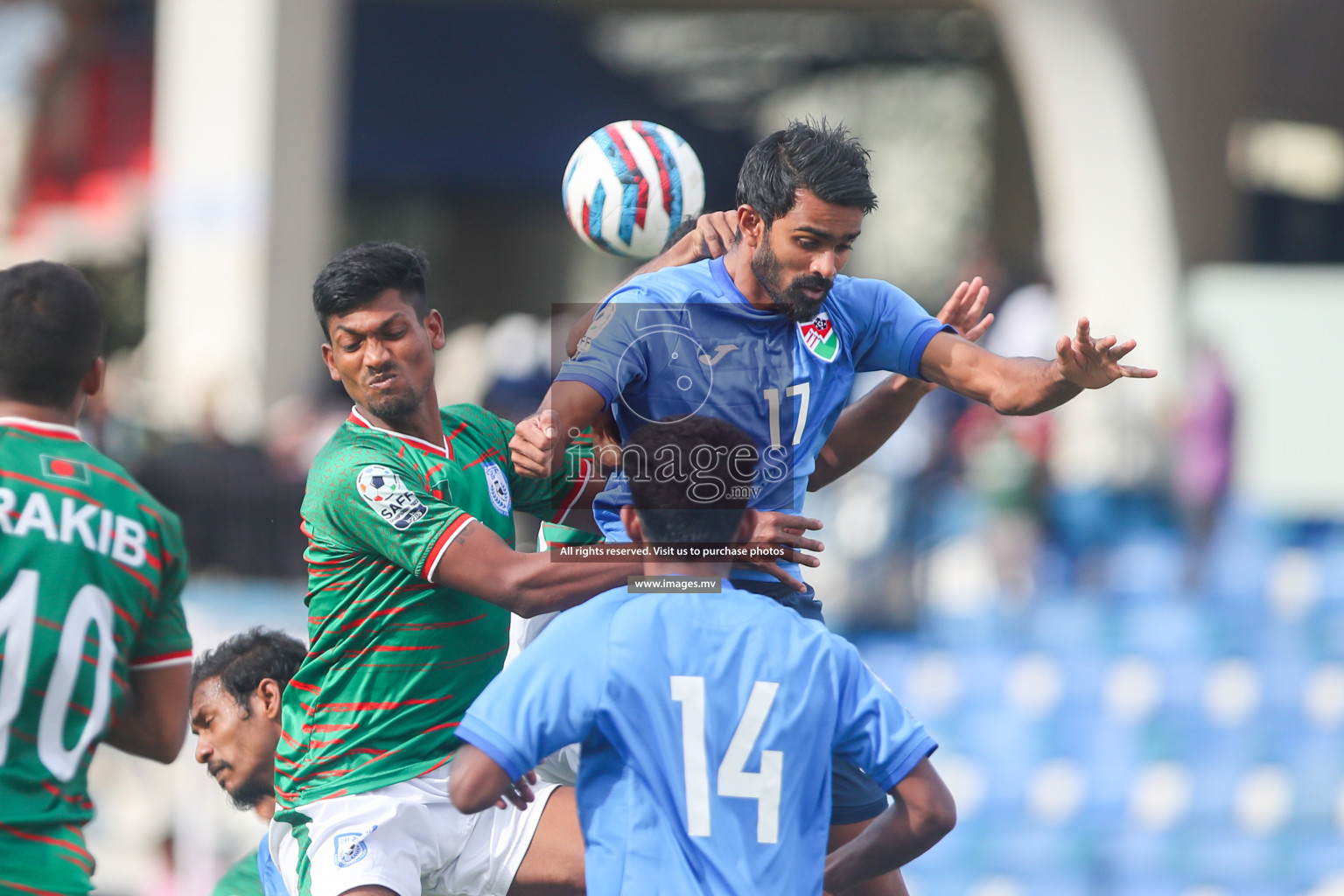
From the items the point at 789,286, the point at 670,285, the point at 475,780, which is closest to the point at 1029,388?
the point at 789,286

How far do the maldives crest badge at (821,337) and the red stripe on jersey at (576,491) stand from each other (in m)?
0.62

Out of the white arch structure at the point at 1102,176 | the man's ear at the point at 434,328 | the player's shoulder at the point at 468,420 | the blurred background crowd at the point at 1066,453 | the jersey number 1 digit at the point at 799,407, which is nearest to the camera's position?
the jersey number 1 digit at the point at 799,407

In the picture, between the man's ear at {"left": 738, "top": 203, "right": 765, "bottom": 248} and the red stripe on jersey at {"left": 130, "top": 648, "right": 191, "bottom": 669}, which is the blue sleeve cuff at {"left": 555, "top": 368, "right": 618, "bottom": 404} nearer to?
the man's ear at {"left": 738, "top": 203, "right": 765, "bottom": 248}

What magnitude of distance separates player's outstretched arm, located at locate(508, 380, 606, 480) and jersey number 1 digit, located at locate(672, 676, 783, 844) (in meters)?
0.55

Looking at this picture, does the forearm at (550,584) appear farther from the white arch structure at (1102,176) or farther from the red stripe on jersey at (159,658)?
the white arch structure at (1102,176)

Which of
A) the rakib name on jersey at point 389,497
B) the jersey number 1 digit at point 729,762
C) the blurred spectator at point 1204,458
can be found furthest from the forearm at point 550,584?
the blurred spectator at point 1204,458

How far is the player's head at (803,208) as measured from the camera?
3.51 meters

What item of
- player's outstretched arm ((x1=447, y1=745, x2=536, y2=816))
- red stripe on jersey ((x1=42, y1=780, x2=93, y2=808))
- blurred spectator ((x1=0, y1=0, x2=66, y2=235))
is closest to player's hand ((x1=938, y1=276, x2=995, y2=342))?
player's outstretched arm ((x1=447, y1=745, x2=536, y2=816))

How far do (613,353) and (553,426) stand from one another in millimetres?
306

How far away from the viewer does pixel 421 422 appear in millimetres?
3770

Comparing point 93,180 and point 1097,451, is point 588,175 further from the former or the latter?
point 93,180

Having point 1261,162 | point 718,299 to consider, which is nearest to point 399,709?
point 718,299

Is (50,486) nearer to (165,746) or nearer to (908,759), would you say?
(165,746)

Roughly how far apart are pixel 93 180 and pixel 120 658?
1595 centimetres
